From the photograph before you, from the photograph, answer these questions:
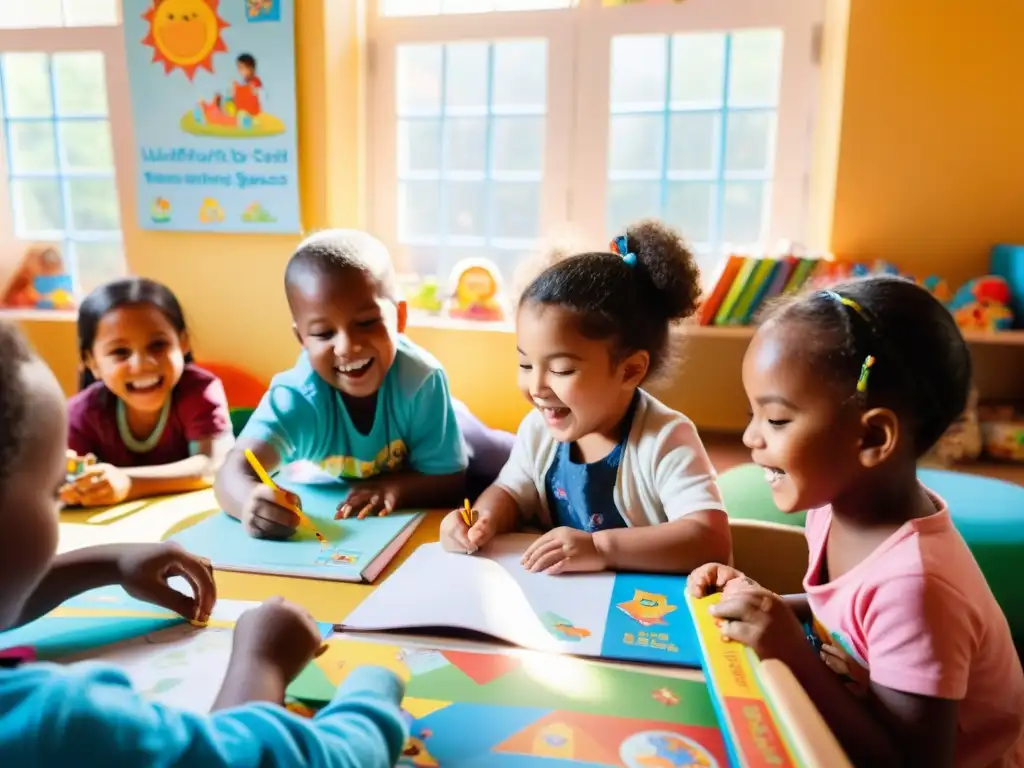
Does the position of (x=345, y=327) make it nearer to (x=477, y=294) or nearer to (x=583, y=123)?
(x=477, y=294)

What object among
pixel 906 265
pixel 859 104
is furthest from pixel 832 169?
pixel 906 265

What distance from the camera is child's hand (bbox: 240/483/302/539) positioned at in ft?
3.36

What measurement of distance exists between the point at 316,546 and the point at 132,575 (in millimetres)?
238

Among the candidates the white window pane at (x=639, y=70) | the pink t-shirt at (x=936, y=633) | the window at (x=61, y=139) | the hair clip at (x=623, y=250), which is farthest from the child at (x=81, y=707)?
the window at (x=61, y=139)

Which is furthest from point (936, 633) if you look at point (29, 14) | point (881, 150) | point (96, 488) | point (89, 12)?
point (29, 14)

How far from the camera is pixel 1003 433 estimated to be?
2064 millimetres

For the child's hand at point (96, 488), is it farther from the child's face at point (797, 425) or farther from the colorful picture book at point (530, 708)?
the child's face at point (797, 425)

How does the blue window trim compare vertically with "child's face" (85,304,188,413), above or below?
above

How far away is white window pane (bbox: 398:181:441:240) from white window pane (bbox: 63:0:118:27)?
4.03 feet

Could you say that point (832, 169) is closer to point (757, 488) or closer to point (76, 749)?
point (757, 488)

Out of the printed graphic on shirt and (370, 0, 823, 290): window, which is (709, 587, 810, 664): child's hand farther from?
(370, 0, 823, 290): window

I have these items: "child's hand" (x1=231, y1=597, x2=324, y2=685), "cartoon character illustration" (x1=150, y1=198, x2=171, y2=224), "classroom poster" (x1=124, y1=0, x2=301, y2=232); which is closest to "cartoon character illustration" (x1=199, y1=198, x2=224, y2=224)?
"classroom poster" (x1=124, y1=0, x2=301, y2=232)

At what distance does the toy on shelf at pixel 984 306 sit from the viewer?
2033mm

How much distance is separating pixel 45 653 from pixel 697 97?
93.0 inches
